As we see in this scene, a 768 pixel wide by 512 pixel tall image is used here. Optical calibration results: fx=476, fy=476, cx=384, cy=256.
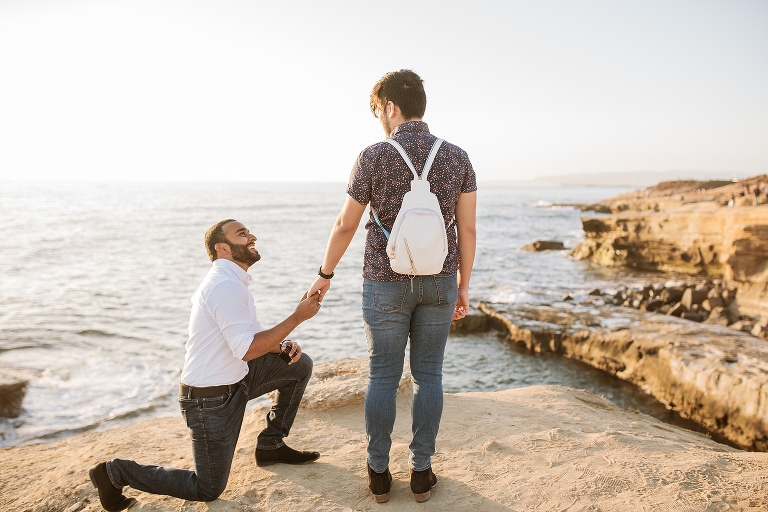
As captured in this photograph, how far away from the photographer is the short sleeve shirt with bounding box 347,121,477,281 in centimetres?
284

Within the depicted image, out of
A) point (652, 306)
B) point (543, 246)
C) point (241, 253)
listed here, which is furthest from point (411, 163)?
point (543, 246)

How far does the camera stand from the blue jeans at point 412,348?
290 cm

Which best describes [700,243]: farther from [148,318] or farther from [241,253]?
[241,253]

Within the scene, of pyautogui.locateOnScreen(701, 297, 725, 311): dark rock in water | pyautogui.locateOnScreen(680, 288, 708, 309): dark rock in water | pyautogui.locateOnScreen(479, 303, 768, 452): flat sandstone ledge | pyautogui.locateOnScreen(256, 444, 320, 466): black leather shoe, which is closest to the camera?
pyautogui.locateOnScreen(256, 444, 320, 466): black leather shoe

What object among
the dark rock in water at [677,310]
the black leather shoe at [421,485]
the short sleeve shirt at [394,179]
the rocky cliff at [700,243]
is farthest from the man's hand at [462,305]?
the rocky cliff at [700,243]

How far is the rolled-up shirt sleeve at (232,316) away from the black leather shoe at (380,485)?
121 cm

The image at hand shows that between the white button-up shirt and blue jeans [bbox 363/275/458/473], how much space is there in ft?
2.71

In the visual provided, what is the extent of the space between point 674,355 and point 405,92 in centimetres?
844

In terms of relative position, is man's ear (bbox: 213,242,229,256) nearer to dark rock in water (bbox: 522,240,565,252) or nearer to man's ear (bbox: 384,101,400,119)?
man's ear (bbox: 384,101,400,119)

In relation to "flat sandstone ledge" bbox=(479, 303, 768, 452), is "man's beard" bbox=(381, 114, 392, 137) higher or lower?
higher

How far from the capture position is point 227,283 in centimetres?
313

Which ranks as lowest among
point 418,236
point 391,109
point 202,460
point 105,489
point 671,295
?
point 671,295

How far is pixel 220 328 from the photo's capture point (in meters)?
3.11

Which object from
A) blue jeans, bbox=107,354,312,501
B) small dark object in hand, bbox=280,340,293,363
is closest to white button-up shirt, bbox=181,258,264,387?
blue jeans, bbox=107,354,312,501
